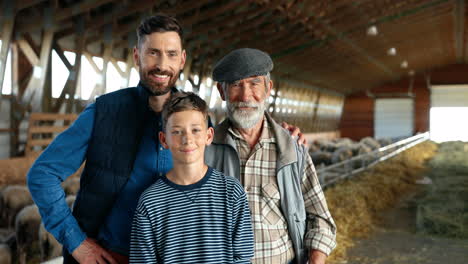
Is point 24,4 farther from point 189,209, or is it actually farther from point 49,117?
point 189,209

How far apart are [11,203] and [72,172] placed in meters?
4.66

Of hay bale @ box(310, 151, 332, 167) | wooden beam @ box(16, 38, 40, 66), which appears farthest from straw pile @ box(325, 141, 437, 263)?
wooden beam @ box(16, 38, 40, 66)

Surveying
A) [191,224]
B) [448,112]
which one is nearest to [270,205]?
[191,224]

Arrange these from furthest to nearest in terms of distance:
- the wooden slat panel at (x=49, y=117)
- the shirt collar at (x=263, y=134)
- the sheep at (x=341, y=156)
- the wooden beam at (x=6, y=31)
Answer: the sheep at (x=341, y=156) → the wooden slat panel at (x=49, y=117) → the wooden beam at (x=6, y=31) → the shirt collar at (x=263, y=134)

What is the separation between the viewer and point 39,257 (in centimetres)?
503

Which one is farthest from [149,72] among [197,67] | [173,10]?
[197,67]

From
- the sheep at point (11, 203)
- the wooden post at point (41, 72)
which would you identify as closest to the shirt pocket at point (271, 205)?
the sheep at point (11, 203)

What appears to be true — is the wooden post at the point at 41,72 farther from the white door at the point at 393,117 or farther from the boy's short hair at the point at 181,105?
the white door at the point at 393,117

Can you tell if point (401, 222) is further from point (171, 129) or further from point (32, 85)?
point (32, 85)

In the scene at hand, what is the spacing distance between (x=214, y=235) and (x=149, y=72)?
0.74 m

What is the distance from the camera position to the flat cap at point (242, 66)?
211 cm

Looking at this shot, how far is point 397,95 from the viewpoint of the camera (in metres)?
31.9

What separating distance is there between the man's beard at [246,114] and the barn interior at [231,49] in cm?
392

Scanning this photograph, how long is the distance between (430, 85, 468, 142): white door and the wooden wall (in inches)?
15.1
